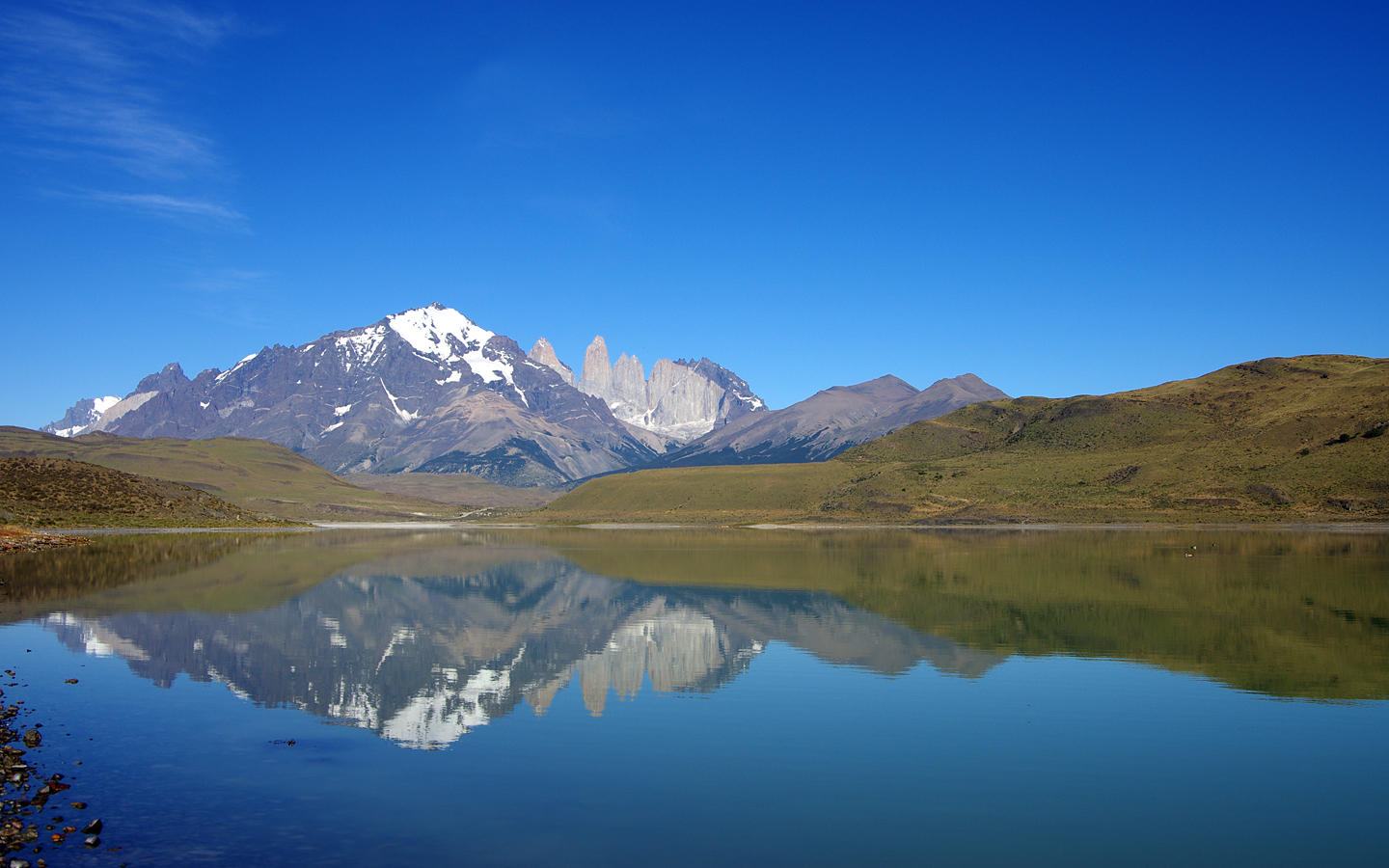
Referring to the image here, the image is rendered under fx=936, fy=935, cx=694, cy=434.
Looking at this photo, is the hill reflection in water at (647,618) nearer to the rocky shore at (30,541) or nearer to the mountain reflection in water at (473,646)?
the mountain reflection in water at (473,646)

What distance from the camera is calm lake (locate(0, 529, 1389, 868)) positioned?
50.6 feet

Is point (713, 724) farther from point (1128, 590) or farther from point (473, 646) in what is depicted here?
point (1128, 590)

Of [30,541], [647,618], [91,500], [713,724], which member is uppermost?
[91,500]

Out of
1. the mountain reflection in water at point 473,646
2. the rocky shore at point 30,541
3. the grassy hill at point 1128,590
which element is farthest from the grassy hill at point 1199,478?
the mountain reflection in water at point 473,646

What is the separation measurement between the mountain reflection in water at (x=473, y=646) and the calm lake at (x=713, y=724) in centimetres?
22

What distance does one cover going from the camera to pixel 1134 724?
23.4 m

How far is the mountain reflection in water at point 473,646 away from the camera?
2680 cm

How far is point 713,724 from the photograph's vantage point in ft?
78.5

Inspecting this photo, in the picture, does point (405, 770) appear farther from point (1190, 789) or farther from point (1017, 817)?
point (1190, 789)

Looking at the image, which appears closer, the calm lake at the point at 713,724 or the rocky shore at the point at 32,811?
the rocky shore at the point at 32,811

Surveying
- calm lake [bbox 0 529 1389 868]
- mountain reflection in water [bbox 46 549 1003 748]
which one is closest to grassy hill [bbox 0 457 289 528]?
Answer: calm lake [bbox 0 529 1389 868]

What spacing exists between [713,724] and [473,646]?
15.5 m

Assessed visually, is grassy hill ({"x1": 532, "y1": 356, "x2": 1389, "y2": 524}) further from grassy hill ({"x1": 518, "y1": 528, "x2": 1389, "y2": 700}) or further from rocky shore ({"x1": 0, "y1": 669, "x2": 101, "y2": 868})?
rocky shore ({"x1": 0, "y1": 669, "x2": 101, "y2": 868})

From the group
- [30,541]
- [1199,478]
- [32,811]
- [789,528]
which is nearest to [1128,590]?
[32,811]
